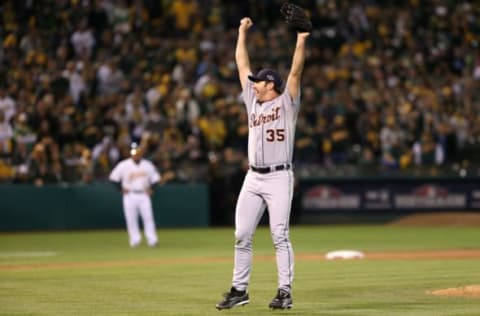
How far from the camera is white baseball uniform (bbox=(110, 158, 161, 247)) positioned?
22.0m

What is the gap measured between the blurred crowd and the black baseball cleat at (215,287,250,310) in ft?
53.1

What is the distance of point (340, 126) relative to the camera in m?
28.1

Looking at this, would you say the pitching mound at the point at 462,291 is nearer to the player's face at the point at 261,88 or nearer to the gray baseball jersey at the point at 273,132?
the gray baseball jersey at the point at 273,132

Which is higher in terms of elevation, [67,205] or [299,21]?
[299,21]

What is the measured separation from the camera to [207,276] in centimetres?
1448

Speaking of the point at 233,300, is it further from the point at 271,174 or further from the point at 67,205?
the point at 67,205

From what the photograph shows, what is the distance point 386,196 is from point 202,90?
5.58m

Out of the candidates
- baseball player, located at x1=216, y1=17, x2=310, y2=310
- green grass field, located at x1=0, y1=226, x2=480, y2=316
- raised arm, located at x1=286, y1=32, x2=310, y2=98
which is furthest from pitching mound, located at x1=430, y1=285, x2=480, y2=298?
raised arm, located at x1=286, y1=32, x2=310, y2=98

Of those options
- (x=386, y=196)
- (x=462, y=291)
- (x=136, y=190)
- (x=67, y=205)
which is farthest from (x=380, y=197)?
(x=462, y=291)

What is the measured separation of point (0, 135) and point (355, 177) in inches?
360

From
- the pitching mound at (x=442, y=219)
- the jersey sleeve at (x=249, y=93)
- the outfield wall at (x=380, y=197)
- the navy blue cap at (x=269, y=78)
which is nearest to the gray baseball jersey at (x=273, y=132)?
the navy blue cap at (x=269, y=78)

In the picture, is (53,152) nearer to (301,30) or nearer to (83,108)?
(83,108)

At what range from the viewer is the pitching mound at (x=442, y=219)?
2847 centimetres

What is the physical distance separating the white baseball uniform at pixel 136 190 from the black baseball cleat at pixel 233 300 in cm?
1164
